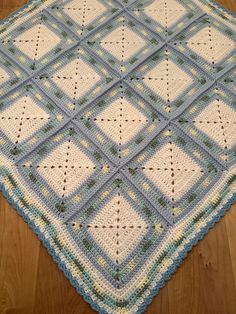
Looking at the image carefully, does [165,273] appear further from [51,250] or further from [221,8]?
[221,8]

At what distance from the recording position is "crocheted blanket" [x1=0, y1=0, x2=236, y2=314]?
2.97 ft

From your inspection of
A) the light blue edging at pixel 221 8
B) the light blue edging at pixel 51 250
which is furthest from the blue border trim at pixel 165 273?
the light blue edging at pixel 221 8

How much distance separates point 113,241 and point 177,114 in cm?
42

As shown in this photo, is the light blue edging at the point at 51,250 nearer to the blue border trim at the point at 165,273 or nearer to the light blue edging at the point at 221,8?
the blue border trim at the point at 165,273

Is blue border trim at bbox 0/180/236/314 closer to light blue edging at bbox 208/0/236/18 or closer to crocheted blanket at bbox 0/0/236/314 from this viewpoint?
crocheted blanket at bbox 0/0/236/314

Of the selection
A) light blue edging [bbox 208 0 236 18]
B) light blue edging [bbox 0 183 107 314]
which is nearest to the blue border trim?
light blue edging [bbox 0 183 107 314]

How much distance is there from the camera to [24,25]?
1224 mm

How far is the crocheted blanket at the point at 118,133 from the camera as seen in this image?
0.90 meters

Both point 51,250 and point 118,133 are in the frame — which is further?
point 118,133

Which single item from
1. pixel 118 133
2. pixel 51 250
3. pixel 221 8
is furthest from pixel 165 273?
pixel 221 8

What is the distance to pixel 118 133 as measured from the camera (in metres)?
1.05

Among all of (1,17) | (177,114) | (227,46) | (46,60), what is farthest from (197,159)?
(1,17)

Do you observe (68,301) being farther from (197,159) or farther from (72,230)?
(197,159)

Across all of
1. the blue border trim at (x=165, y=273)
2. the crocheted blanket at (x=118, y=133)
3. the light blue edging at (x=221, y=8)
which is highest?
the light blue edging at (x=221, y=8)
